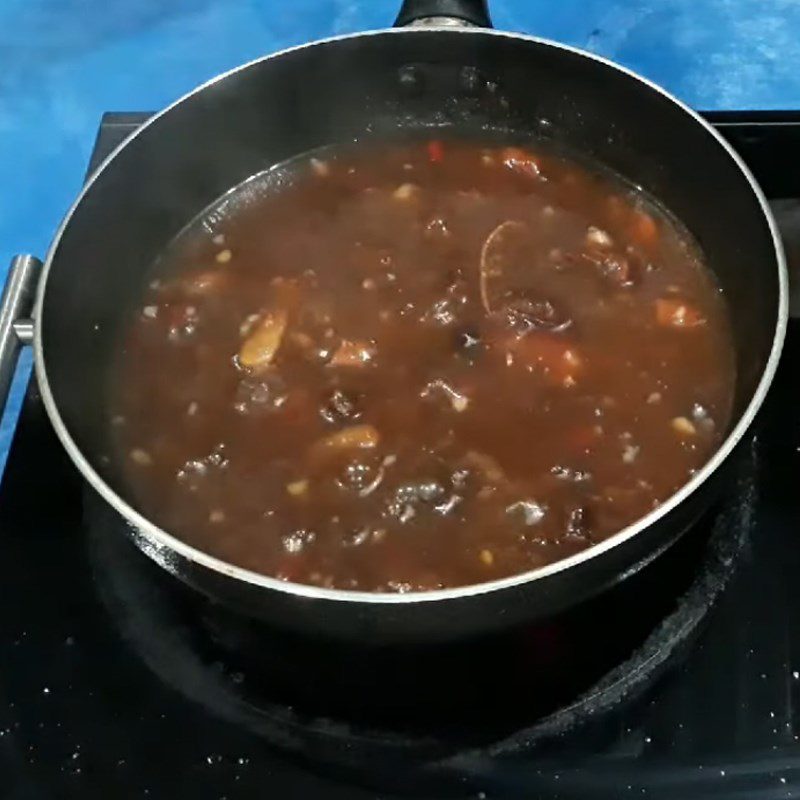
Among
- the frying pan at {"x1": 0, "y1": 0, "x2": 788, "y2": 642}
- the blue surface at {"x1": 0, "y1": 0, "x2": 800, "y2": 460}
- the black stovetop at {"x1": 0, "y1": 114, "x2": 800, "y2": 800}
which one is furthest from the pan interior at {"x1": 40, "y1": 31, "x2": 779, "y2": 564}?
the blue surface at {"x1": 0, "y1": 0, "x2": 800, "y2": 460}

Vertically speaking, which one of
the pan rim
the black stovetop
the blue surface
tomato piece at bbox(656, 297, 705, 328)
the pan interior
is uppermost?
the blue surface

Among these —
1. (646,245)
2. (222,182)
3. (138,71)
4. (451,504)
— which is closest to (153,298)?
(222,182)

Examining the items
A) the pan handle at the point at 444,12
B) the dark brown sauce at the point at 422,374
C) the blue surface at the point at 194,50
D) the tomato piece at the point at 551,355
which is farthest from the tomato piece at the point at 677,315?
the blue surface at the point at 194,50

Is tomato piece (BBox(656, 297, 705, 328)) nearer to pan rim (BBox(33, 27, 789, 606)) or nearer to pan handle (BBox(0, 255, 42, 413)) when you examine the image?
pan rim (BBox(33, 27, 789, 606))

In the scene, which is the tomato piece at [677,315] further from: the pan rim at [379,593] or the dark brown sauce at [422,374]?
the pan rim at [379,593]

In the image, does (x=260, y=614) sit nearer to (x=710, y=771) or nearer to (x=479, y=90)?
(x=710, y=771)

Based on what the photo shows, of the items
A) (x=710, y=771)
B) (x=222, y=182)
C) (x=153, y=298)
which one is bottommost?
(x=710, y=771)

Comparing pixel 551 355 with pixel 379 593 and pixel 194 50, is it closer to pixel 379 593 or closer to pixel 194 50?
pixel 379 593
